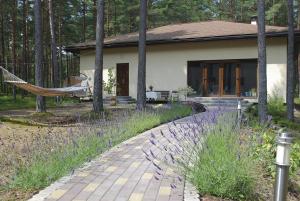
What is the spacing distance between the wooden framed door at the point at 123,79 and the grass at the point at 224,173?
16817mm

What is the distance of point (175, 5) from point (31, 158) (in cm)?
2927

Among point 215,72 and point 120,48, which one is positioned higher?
point 120,48

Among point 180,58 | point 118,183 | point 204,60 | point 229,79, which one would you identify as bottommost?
point 118,183

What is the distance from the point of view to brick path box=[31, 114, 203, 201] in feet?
12.7

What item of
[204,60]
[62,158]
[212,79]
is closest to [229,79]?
[212,79]

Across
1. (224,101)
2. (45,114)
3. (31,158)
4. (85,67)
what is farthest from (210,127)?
(85,67)

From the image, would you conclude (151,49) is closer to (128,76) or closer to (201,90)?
(128,76)

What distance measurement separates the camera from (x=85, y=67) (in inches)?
856

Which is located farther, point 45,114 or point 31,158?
point 45,114

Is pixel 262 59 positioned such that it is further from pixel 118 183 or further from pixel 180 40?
pixel 180 40

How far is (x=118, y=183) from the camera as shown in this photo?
4309mm

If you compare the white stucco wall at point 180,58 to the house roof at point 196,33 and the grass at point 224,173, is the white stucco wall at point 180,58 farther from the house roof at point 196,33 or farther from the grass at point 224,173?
the grass at point 224,173

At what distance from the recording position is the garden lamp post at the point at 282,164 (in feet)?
9.37

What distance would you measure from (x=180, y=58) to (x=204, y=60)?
1186 mm
